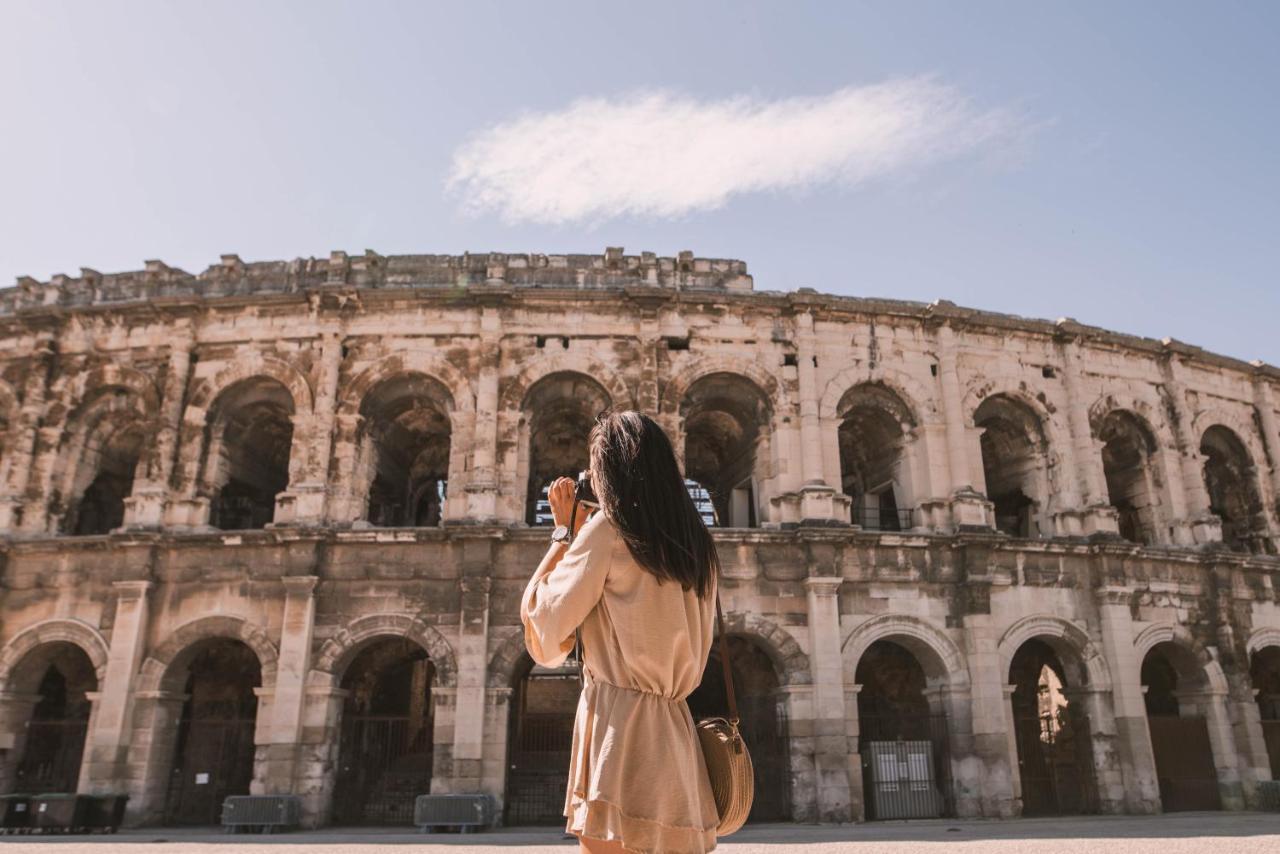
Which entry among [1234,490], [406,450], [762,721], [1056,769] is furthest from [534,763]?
[1234,490]

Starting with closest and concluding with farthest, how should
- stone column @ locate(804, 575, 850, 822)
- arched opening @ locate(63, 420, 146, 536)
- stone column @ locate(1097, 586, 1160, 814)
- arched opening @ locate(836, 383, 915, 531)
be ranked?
1. stone column @ locate(804, 575, 850, 822)
2. stone column @ locate(1097, 586, 1160, 814)
3. arched opening @ locate(836, 383, 915, 531)
4. arched opening @ locate(63, 420, 146, 536)

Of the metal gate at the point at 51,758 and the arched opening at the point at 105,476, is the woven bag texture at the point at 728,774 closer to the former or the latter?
the metal gate at the point at 51,758

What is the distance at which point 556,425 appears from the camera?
776 inches

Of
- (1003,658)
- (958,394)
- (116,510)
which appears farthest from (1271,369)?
(116,510)

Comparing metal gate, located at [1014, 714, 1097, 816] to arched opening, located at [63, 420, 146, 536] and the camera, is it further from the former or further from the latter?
arched opening, located at [63, 420, 146, 536]

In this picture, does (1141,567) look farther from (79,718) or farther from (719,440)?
(79,718)

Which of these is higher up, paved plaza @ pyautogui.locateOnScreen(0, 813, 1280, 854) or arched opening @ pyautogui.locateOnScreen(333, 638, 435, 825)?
arched opening @ pyautogui.locateOnScreen(333, 638, 435, 825)

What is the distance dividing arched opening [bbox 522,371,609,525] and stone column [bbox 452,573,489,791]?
2.37m

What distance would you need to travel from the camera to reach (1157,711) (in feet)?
65.7

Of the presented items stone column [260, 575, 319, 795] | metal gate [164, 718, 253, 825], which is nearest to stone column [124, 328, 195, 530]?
stone column [260, 575, 319, 795]

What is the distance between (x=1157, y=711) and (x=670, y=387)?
1305cm

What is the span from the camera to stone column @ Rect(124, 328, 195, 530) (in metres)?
16.9

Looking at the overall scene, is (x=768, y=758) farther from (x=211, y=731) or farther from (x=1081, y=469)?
(x=211, y=731)

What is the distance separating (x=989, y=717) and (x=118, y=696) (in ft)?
49.7
